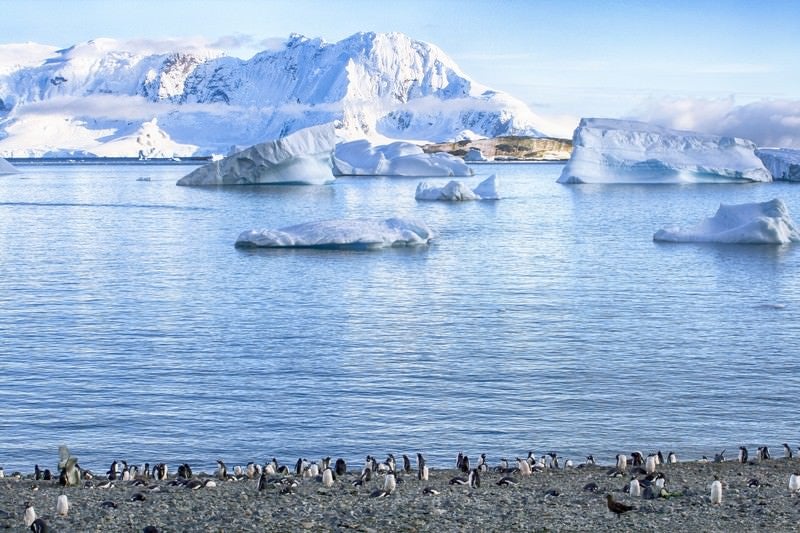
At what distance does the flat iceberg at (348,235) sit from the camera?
39562mm

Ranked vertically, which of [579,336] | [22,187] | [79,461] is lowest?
[79,461]

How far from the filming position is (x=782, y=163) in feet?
317

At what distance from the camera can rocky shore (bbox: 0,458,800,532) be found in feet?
35.4

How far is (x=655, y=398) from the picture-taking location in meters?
18.5

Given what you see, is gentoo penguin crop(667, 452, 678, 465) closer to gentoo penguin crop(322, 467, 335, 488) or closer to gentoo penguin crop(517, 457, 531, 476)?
gentoo penguin crop(517, 457, 531, 476)

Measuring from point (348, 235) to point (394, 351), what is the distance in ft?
59.0

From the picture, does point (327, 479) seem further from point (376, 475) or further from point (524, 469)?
point (524, 469)

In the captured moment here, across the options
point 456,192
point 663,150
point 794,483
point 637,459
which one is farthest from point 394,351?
point 663,150

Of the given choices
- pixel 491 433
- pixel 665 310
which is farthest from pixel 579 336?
pixel 491 433

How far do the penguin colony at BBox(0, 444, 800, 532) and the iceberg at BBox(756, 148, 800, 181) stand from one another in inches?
3307

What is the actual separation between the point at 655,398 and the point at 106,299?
15887 millimetres

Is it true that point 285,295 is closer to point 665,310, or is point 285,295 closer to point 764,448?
point 665,310

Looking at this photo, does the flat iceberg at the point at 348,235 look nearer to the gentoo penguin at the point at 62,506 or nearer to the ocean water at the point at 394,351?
the ocean water at the point at 394,351

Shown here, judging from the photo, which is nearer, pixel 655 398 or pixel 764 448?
pixel 764 448
